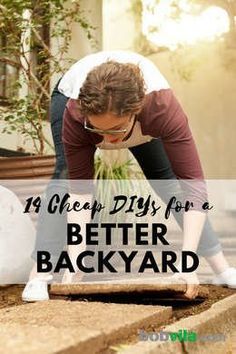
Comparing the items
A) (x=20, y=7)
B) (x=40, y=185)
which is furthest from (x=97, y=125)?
(x=20, y=7)

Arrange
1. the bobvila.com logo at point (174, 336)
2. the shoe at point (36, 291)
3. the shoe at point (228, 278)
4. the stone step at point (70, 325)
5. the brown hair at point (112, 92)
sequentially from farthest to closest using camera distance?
the shoe at point (228, 278) < the shoe at point (36, 291) < the brown hair at point (112, 92) < the bobvila.com logo at point (174, 336) < the stone step at point (70, 325)

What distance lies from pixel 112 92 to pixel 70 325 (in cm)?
58

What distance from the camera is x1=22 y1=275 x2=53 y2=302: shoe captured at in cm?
174

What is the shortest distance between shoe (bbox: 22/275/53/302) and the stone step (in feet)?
0.62

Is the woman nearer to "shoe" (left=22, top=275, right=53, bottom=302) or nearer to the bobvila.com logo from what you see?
"shoe" (left=22, top=275, right=53, bottom=302)

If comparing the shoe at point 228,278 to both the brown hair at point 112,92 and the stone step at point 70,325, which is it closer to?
the stone step at point 70,325

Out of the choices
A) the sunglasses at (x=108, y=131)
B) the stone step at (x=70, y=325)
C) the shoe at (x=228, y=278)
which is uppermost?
the sunglasses at (x=108, y=131)

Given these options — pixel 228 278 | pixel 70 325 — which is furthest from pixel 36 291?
pixel 228 278

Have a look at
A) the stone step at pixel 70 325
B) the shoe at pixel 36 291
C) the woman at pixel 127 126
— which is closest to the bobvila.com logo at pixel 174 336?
the stone step at pixel 70 325

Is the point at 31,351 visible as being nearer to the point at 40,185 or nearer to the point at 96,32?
the point at 40,185

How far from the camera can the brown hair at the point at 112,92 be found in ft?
4.74

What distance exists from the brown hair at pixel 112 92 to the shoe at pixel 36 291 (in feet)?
1.96

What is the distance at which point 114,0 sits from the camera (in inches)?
201

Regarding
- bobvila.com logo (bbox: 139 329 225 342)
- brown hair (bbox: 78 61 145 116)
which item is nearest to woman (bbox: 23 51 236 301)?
brown hair (bbox: 78 61 145 116)
